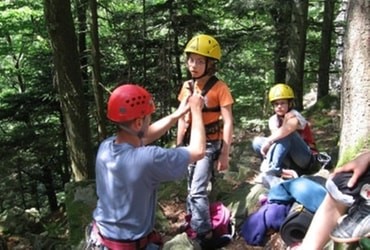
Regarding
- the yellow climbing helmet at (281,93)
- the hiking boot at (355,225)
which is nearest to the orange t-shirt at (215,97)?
the yellow climbing helmet at (281,93)

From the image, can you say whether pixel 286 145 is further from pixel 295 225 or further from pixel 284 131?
pixel 295 225

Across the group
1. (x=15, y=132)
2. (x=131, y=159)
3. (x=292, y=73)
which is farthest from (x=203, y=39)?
(x=15, y=132)

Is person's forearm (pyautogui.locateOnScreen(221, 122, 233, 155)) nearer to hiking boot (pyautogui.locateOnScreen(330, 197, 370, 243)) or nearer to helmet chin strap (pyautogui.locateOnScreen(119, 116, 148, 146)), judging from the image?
helmet chin strap (pyautogui.locateOnScreen(119, 116, 148, 146))

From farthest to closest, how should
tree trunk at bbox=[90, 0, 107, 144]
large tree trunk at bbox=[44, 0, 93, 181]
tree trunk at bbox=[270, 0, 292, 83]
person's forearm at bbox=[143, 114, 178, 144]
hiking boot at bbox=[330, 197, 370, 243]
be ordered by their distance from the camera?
tree trunk at bbox=[270, 0, 292, 83], tree trunk at bbox=[90, 0, 107, 144], large tree trunk at bbox=[44, 0, 93, 181], person's forearm at bbox=[143, 114, 178, 144], hiking boot at bbox=[330, 197, 370, 243]

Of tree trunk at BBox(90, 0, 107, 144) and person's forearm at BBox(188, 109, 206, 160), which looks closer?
person's forearm at BBox(188, 109, 206, 160)

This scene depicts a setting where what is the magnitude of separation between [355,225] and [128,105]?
68.0 inches

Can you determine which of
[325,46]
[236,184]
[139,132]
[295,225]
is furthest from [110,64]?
[139,132]

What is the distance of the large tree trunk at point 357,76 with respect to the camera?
13.5 ft

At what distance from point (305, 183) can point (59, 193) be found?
55.9ft

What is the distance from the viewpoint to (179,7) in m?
13.3

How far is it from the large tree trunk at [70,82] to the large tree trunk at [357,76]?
4.81m

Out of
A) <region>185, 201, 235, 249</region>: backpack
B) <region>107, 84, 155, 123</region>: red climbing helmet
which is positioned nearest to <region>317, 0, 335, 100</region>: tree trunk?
<region>185, 201, 235, 249</region>: backpack

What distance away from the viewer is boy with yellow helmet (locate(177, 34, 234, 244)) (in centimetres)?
443

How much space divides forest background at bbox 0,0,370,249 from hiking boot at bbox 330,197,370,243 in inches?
204
